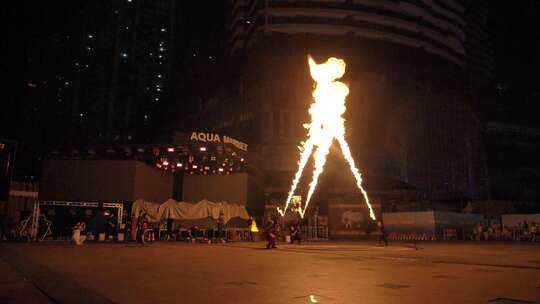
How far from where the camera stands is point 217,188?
152 ft

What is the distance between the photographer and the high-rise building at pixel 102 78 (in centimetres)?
9356

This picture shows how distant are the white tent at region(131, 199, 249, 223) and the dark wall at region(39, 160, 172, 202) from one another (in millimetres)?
1566

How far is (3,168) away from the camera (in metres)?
12.5

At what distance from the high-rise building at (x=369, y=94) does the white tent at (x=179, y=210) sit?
78.8ft

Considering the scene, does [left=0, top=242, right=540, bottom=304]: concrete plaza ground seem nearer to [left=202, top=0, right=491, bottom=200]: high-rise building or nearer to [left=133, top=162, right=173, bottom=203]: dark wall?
[left=133, top=162, right=173, bottom=203]: dark wall

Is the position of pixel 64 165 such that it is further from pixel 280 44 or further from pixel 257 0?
pixel 257 0

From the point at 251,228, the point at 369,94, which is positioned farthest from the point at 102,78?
the point at 251,228

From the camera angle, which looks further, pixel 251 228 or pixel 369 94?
pixel 369 94

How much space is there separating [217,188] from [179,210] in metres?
10.7

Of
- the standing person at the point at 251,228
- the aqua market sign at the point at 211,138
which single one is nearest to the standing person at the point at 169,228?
the standing person at the point at 251,228

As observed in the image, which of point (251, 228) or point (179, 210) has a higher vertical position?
point (179, 210)

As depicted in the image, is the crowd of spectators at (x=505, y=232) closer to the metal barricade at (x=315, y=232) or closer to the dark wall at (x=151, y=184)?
the metal barricade at (x=315, y=232)

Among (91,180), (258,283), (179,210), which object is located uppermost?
(91,180)

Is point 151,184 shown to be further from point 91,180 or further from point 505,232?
point 505,232
